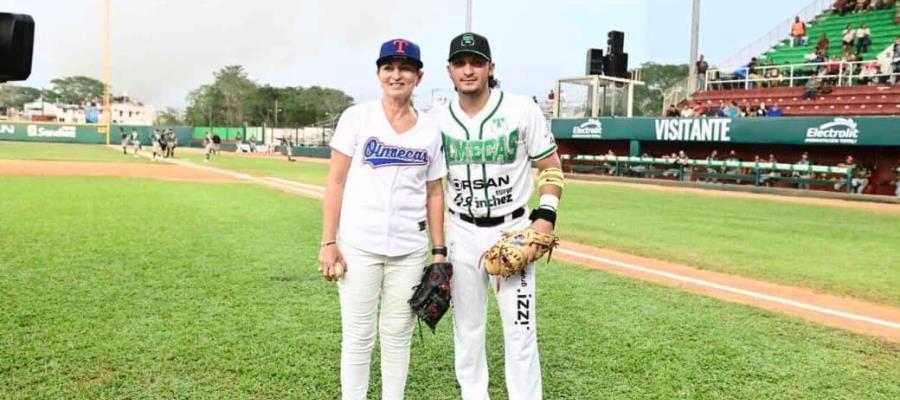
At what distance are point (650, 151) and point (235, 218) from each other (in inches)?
758

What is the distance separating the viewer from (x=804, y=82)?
24.8 meters

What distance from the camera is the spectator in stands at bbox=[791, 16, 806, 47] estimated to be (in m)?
28.9

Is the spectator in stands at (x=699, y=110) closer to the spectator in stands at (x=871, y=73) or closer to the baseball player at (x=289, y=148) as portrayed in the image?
the spectator in stands at (x=871, y=73)

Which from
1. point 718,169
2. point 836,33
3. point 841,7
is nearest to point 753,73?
point 836,33

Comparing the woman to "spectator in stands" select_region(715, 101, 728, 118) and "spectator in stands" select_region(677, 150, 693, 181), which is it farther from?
"spectator in stands" select_region(677, 150, 693, 181)

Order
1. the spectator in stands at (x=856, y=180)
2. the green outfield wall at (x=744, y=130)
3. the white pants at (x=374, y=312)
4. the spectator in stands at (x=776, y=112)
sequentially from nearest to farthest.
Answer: the white pants at (x=374, y=312) → the green outfield wall at (x=744, y=130) → the spectator in stands at (x=856, y=180) → the spectator in stands at (x=776, y=112)

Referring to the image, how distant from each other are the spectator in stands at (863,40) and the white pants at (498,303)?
2722 cm

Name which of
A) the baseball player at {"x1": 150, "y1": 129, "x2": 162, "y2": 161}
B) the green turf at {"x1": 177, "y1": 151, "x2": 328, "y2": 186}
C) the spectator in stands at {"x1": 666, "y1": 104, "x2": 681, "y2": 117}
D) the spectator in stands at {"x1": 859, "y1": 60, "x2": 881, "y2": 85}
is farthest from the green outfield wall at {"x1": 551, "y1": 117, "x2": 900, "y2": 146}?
the baseball player at {"x1": 150, "y1": 129, "x2": 162, "y2": 161}

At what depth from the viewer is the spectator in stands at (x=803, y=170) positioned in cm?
2123

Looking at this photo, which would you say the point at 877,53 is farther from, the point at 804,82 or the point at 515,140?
the point at 515,140

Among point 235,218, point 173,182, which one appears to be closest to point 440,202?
point 235,218

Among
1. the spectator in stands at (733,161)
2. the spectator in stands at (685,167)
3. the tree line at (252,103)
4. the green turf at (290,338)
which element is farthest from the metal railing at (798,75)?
the tree line at (252,103)

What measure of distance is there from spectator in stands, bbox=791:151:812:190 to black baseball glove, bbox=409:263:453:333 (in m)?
21.2

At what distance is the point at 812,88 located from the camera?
23219 millimetres
